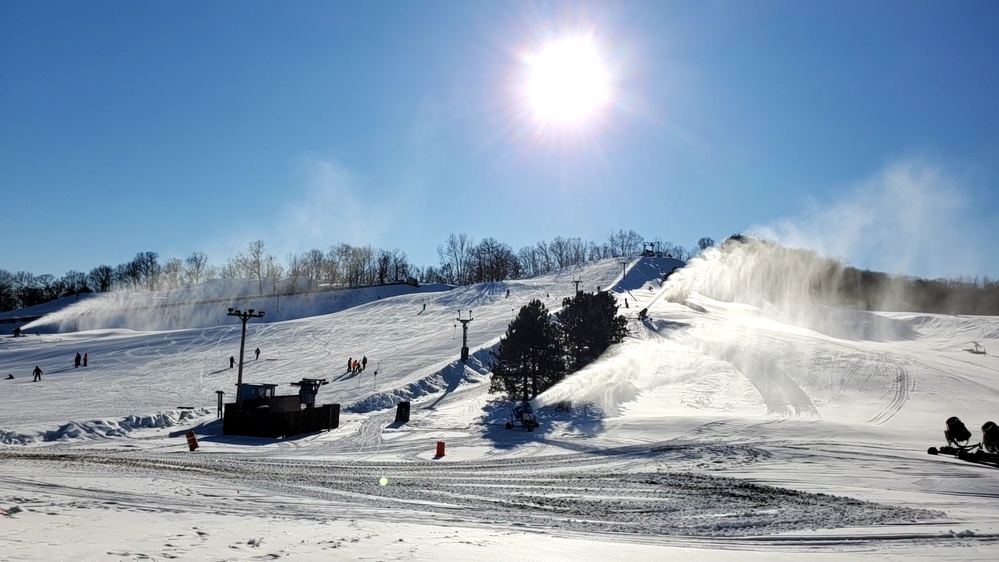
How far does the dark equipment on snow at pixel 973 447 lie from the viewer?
63.4 ft

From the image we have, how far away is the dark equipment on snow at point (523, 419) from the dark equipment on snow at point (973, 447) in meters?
14.5

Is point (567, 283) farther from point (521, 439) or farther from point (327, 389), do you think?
point (521, 439)

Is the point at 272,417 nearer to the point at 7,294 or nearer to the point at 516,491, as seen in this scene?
the point at 516,491

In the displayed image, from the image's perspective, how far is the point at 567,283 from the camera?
118 meters

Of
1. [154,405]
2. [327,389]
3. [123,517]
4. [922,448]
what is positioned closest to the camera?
[123,517]

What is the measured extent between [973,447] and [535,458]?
1365cm

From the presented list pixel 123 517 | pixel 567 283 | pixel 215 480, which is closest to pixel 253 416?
pixel 215 480

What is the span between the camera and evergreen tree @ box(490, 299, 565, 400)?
35.8 metres

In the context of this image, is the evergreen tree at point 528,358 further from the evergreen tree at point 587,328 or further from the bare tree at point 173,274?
the bare tree at point 173,274

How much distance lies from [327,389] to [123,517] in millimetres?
36252

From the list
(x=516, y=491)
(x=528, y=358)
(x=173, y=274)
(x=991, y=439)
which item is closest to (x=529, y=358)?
(x=528, y=358)

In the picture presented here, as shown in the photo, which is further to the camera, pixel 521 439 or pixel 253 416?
pixel 253 416

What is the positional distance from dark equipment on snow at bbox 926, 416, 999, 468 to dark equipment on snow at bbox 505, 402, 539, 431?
14.5m

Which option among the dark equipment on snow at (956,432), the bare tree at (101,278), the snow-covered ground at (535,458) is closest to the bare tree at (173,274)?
the bare tree at (101,278)
